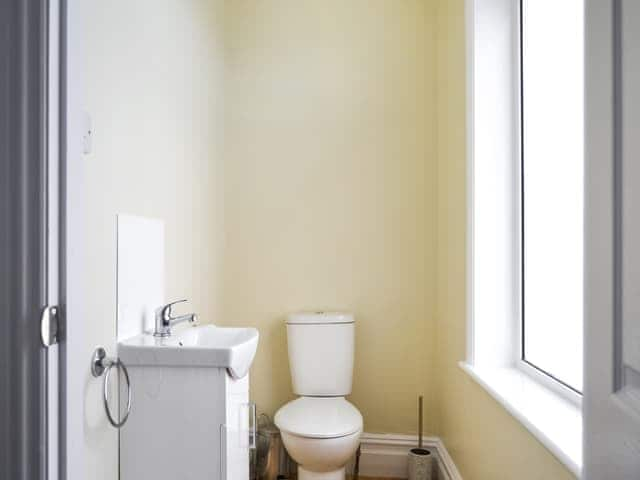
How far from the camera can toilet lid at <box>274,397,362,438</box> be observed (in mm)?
2004

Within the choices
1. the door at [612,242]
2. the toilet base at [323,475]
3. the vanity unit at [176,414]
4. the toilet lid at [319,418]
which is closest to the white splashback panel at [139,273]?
the vanity unit at [176,414]

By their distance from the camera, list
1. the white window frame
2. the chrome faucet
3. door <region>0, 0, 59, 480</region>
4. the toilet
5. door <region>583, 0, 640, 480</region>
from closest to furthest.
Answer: door <region>583, 0, 640, 480</region> < door <region>0, 0, 59, 480</region> < the chrome faucet < the white window frame < the toilet

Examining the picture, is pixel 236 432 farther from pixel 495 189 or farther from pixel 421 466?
pixel 495 189

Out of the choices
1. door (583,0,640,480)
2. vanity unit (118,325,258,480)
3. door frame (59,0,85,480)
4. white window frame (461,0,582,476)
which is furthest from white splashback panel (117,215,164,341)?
door (583,0,640,480)

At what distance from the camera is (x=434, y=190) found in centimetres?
259

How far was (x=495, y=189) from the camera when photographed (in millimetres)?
1930

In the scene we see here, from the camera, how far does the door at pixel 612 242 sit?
0.55 meters

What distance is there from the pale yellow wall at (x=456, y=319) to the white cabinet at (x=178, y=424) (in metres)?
0.92

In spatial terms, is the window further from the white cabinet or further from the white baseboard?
the white cabinet

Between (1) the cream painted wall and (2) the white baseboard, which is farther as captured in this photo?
(2) the white baseboard

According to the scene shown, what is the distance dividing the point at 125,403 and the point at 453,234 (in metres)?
1.57

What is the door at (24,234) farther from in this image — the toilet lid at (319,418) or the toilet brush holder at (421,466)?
the toilet brush holder at (421,466)

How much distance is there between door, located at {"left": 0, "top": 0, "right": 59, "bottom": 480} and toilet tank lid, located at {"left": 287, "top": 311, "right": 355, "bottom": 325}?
1.62m

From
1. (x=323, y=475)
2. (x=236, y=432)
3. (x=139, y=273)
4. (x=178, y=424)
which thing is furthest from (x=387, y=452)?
(x=139, y=273)
